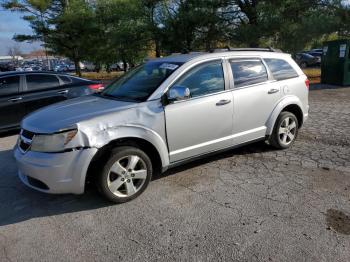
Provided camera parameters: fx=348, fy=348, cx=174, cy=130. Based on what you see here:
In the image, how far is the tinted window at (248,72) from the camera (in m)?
4.89

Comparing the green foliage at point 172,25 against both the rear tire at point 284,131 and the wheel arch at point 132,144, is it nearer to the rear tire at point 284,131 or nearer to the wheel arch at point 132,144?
the rear tire at point 284,131

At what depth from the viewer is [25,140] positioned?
3.98 m

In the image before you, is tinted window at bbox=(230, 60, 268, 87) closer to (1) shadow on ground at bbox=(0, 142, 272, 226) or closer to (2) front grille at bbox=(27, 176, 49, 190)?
(1) shadow on ground at bbox=(0, 142, 272, 226)

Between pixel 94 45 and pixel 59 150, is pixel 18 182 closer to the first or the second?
pixel 59 150

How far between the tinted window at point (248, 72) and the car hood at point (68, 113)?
163cm

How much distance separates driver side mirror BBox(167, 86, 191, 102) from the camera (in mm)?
4109

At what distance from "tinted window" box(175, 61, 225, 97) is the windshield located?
217 mm

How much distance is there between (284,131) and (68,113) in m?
3.38

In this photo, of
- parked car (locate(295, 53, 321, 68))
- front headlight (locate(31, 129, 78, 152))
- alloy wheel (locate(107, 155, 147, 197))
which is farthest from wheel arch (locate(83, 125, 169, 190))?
parked car (locate(295, 53, 321, 68))

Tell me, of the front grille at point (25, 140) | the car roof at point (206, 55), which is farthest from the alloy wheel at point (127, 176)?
the car roof at point (206, 55)

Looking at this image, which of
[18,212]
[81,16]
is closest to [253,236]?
[18,212]

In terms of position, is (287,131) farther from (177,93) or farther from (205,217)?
(205,217)

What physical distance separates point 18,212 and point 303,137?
16.0ft

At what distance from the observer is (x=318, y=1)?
15.4 meters
